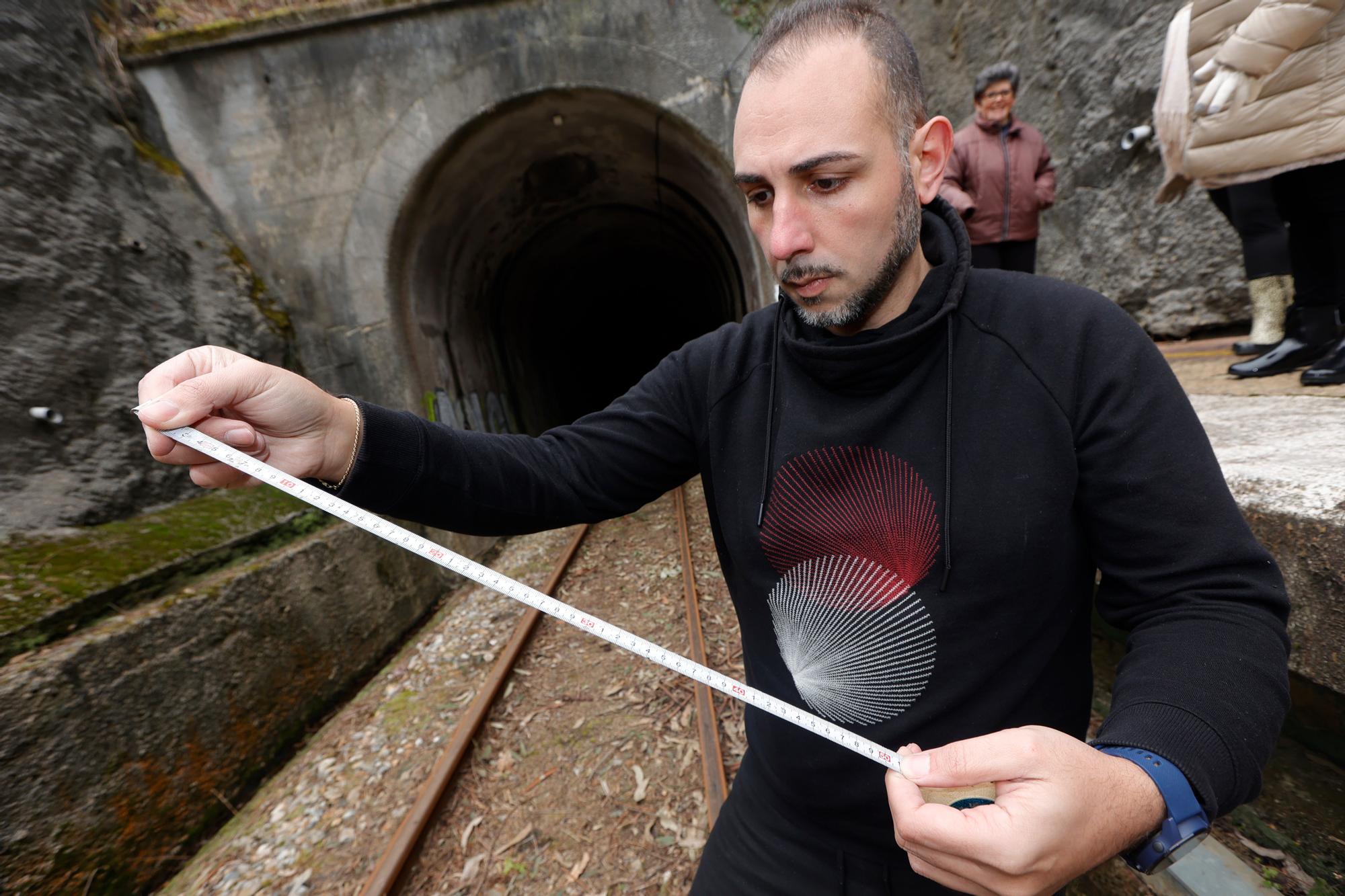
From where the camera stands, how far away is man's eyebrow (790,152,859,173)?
1370 mm

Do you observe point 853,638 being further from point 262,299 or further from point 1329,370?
point 262,299

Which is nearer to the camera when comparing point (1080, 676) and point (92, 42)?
point (1080, 676)

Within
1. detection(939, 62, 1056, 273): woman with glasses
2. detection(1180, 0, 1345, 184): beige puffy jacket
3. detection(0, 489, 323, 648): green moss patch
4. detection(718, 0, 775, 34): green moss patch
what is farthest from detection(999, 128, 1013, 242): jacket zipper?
detection(0, 489, 323, 648): green moss patch

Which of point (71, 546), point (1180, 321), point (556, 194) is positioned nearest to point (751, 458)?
point (71, 546)

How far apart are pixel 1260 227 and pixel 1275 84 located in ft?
3.64

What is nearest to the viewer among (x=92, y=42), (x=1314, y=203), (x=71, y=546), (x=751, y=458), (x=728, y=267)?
(x=751, y=458)

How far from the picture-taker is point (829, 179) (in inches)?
55.9

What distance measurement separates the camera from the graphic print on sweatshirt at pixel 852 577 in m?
1.49

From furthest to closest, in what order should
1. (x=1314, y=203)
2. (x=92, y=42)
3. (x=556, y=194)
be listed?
(x=556, y=194), (x=92, y=42), (x=1314, y=203)

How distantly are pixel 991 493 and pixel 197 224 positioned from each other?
26.6 feet

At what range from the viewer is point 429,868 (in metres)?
3.14

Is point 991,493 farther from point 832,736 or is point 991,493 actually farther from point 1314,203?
point 1314,203

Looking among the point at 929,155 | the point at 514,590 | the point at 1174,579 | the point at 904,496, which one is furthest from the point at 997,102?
the point at 514,590

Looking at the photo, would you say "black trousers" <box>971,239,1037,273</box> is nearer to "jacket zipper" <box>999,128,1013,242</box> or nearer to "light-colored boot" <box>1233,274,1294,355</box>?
"jacket zipper" <box>999,128,1013,242</box>
